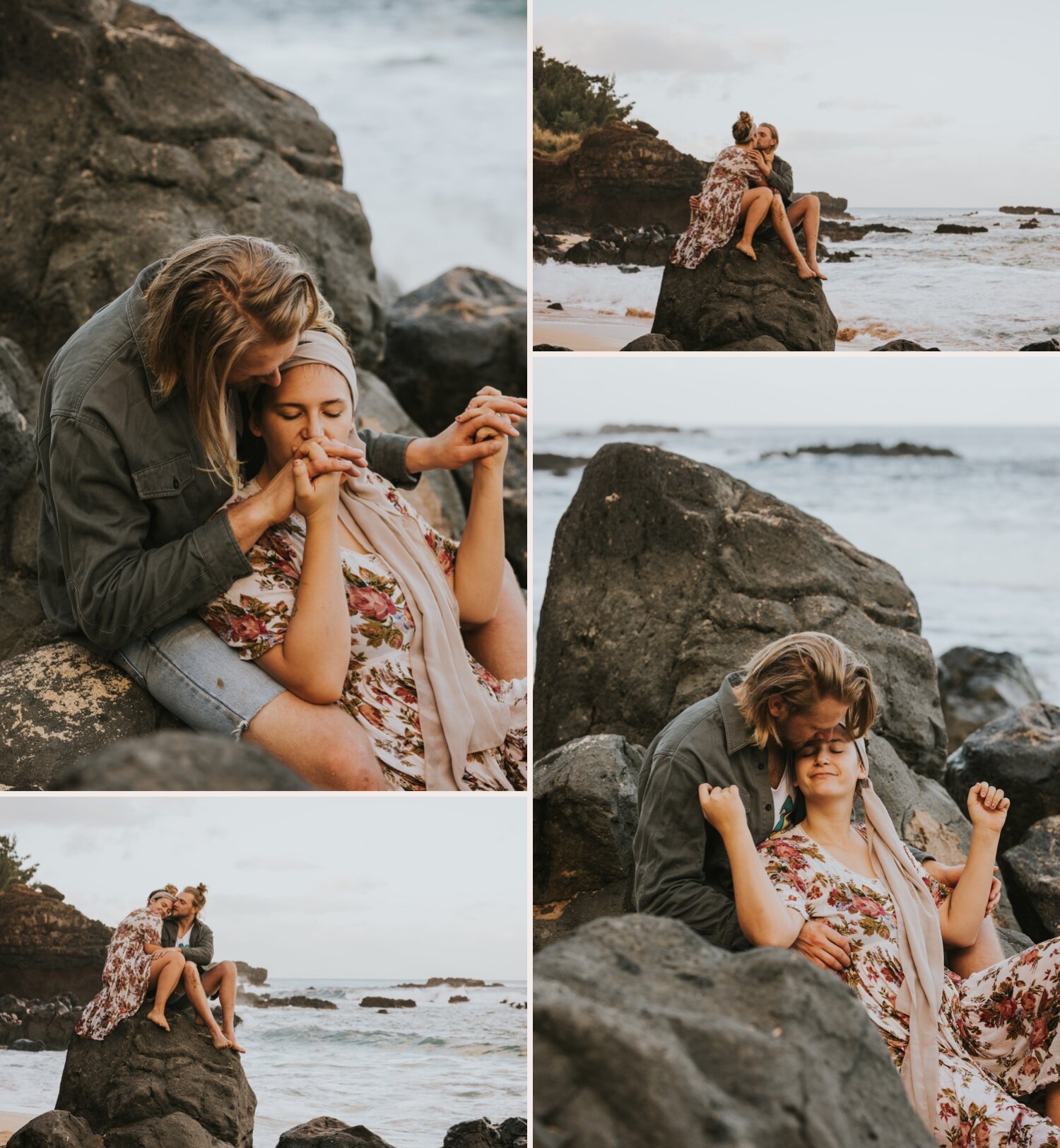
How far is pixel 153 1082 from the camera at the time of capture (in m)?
2.76

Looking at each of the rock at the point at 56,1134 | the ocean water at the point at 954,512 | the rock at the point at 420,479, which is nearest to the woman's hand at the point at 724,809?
the rock at the point at 56,1134

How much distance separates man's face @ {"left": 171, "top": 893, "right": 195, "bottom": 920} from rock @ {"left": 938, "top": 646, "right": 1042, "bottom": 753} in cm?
402

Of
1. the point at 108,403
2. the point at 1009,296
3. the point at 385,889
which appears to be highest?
the point at 1009,296

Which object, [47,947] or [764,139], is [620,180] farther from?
[47,947]

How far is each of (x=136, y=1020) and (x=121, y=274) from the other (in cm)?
280

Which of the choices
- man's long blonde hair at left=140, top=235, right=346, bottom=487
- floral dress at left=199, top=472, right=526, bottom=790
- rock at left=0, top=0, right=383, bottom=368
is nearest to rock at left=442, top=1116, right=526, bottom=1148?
floral dress at left=199, top=472, right=526, bottom=790

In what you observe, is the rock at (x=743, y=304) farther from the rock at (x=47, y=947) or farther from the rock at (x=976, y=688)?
the rock at (x=976, y=688)

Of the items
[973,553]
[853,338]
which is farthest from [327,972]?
[973,553]

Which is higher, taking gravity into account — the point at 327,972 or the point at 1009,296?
the point at 1009,296

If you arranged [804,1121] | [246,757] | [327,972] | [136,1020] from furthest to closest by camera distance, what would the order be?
[327,972] → [136,1020] → [246,757] → [804,1121]

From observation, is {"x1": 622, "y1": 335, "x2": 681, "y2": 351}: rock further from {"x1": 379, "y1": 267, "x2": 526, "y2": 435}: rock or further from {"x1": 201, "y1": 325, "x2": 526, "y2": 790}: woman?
{"x1": 379, "y1": 267, "x2": 526, "y2": 435}: rock

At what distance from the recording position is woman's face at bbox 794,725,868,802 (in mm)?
2732

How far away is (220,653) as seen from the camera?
108 inches

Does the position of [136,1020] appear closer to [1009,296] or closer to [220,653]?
[220,653]
